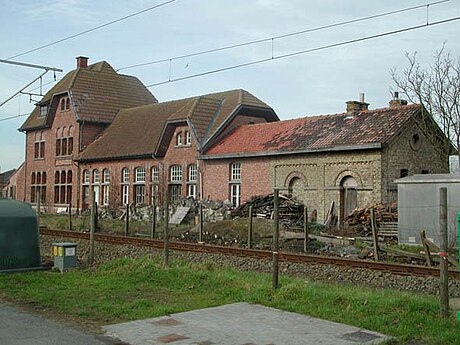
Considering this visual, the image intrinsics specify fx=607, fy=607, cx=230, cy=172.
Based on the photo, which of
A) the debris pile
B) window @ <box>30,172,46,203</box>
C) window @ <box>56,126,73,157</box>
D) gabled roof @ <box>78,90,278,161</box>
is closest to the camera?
the debris pile

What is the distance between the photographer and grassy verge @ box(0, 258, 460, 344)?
8.84 meters

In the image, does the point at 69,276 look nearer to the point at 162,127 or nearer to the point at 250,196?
the point at 250,196

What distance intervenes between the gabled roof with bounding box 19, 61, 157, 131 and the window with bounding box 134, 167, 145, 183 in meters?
9.08

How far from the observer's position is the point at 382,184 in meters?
28.2

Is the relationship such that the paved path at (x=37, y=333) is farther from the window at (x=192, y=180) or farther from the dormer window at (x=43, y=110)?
the dormer window at (x=43, y=110)

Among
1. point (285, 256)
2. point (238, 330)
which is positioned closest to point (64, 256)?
point (285, 256)

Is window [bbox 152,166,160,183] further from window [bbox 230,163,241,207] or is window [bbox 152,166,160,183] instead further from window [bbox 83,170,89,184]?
window [bbox 83,170,89,184]

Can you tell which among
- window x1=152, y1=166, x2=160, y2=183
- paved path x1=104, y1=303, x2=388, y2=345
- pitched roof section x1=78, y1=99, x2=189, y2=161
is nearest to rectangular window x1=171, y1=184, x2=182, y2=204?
window x1=152, y1=166, x2=160, y2=183

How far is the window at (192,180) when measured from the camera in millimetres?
39312

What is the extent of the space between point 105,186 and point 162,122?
23.0 ft

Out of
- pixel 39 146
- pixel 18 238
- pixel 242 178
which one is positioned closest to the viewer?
pixel 18 238

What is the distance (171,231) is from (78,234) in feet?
15.7

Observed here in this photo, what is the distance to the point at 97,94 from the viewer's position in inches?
2078

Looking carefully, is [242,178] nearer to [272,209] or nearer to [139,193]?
[272,209]
